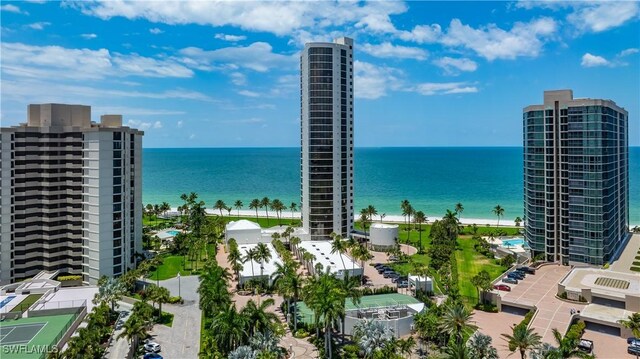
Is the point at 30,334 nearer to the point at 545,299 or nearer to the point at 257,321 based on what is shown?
the point at 257,321

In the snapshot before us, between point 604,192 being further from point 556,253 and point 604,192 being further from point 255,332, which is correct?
point 255,332

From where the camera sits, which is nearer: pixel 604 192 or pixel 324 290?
pixel 324 290

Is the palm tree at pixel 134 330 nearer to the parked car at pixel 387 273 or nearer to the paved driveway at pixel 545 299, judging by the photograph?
the parked car at pixel 387 273

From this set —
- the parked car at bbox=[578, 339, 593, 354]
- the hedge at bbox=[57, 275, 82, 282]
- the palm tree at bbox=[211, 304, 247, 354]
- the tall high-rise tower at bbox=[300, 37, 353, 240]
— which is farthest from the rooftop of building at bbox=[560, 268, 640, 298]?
the hedge at bbox=[57, 275, 82, 282]

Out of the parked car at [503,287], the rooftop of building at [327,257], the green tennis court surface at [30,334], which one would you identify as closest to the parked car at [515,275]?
the parked car at [503,287]

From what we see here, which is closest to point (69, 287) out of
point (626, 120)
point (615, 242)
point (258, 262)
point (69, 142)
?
point (69, 142)

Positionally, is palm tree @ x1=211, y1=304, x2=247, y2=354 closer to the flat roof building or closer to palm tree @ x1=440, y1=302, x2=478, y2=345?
palm tree @ x1=440, y1=302, x2=478, y2=345

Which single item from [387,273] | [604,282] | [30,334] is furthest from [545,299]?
[30,334]
